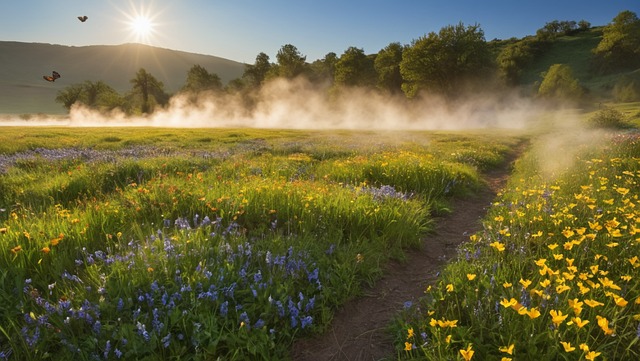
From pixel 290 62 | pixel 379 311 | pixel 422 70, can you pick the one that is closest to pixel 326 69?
pixel 290 62

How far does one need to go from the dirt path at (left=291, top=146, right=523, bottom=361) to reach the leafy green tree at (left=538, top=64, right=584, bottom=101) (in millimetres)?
75563

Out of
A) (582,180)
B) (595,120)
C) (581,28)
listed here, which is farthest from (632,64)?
(582,180)

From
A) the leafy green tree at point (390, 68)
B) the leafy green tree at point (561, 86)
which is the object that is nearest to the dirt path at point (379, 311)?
the leafy green tree at point (390, 68)

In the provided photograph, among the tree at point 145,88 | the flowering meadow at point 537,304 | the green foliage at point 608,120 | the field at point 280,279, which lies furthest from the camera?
the tree at point 145,88

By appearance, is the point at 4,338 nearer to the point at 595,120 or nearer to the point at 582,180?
the point at 582,180

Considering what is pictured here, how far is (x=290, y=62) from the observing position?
9181cm

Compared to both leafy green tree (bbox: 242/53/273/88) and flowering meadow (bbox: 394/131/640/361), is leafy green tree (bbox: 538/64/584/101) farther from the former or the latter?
flowering meadow (bbox: 394/131/640/361)

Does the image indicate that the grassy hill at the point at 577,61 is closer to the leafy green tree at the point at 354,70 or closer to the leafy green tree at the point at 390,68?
the leafy green tree at the point at 390,68

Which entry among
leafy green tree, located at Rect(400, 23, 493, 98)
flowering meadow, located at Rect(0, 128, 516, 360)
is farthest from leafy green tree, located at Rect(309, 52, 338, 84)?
flowering meadow, located at Rect(0, 128, 516, 360)

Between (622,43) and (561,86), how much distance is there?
33488 mm

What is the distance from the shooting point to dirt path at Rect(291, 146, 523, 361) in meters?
3.67

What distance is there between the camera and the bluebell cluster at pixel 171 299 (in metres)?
3.14

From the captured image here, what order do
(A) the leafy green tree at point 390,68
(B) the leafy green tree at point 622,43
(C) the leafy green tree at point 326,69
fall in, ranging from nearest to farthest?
(A) the leafy green tree at point 390,68
(B) the leafy green tree at point 622,43
(C) the leafy green tree at point 326,69

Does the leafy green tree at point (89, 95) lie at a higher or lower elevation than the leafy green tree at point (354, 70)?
lower
